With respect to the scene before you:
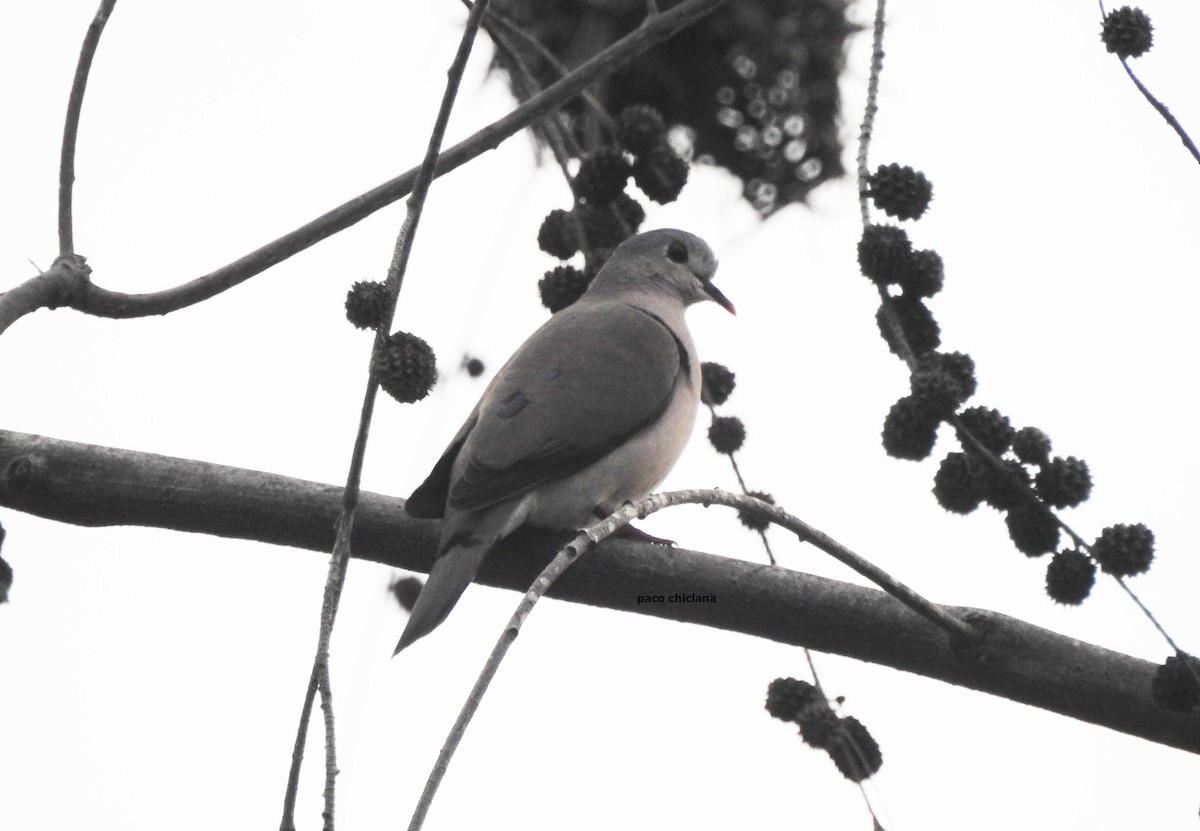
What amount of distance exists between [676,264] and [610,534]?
229 centimetres

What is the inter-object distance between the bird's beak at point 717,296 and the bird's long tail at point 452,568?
1.66 metres

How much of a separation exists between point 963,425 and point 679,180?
67 cm

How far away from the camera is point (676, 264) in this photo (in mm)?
4070

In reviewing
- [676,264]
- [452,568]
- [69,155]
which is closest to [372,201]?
[69,155]

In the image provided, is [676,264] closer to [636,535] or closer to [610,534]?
[636,535]

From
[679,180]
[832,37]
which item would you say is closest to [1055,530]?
[679,180]

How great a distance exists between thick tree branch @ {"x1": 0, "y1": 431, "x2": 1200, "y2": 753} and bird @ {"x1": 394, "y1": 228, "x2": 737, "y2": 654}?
27cm

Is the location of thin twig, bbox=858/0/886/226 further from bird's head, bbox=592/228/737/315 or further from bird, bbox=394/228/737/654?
bird's head, bbox=592/228/737/315

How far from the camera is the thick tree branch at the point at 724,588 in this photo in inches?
85.1

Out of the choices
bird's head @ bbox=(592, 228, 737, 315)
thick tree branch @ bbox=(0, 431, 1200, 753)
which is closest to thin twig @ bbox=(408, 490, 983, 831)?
thick tree branch @ bbox=(0, 431, 1200, 753)

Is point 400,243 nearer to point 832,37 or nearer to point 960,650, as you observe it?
point 960,650

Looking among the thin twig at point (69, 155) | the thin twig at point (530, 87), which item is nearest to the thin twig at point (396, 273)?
the thin twig at point (69, 155)

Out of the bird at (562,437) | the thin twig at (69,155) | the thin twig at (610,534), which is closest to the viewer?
the thin twig at (610,534)

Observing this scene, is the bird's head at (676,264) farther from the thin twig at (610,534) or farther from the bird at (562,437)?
the thin twig at (610,534)
